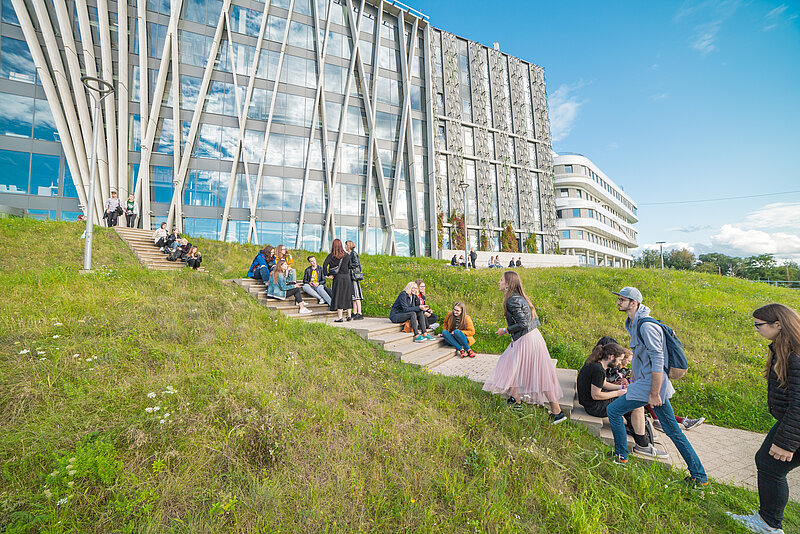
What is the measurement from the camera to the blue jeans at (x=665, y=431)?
350cm

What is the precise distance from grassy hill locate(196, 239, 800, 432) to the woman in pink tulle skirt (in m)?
3.71

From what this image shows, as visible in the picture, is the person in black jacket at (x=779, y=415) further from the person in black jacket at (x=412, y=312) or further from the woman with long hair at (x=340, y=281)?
the woman with long hair at (x=340, y=281)

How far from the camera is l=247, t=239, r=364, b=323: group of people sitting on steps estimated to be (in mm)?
8930

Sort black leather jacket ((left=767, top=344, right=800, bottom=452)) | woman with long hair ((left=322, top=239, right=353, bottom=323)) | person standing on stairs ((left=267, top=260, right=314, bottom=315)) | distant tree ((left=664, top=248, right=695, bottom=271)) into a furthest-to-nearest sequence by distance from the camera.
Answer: distant tree ((left=664, top=248, right=695, bottom=271)), person standing on stairs ((left=267, top=260, right=314, bottom=315)), woman with long hair ((left=322, top=239, right=353, bottom=323)), black leather jacket ((left=767, top=344, right=800, bottom=452))

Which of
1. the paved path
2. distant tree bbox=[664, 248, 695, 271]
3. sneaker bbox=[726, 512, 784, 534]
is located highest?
distant tree bbox=[664, 248, 695, 271]

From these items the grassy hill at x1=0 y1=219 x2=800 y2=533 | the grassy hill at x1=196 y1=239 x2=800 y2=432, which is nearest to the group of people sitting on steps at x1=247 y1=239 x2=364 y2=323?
the grassy hill at x1=196 y1=239 x2=800 y2=432

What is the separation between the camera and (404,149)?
101 ft

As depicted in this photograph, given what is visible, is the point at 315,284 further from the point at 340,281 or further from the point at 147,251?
the point at 147,251

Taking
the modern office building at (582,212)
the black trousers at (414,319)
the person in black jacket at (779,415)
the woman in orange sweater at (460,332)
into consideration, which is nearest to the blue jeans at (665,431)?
the person in black jacket at (779,415)

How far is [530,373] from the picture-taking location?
4332mm

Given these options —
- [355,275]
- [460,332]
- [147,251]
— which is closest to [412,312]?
[460,332]

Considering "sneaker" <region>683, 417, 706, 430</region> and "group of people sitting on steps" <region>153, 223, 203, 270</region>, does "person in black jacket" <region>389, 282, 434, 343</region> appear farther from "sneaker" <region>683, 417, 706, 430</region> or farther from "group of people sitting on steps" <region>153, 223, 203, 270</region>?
"group of people sitting on steps" <region>153, 223, 203, 270</region>

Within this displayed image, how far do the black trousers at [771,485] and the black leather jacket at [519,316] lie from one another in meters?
2.19

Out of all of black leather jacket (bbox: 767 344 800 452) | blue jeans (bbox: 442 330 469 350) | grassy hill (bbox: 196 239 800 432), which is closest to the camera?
black leather jacket (bbox: 767 344 800 452)
